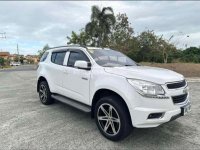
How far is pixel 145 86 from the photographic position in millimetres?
3596

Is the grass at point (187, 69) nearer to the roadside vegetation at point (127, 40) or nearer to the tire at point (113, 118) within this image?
the roadside vegetation at point (127, 40)

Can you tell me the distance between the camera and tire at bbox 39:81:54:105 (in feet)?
21.2

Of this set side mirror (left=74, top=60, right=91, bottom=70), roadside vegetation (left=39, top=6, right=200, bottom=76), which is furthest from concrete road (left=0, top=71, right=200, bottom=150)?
roadside vegetation (left=39, top=6, right=200, bottom=76)

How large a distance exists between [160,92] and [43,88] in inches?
161

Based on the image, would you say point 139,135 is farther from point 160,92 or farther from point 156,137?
point 160,92

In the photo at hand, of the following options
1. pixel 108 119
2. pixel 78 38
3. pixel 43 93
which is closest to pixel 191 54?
pixel 78 38

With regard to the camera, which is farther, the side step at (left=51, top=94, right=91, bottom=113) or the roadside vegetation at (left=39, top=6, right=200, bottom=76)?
the roadside vegetation at (left=39, top=6, right=200, bottom=76)

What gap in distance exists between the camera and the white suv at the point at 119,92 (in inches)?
141

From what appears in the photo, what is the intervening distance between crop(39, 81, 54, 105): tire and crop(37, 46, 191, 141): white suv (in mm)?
1033

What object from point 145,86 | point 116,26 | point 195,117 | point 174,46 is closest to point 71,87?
point 145,86

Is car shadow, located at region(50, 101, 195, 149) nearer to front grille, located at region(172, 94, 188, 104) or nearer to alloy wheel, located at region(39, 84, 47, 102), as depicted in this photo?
front grille, located at region(172, 94, 188, 104)

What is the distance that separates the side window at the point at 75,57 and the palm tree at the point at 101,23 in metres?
25.3

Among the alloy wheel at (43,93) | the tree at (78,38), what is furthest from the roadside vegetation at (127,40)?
the alloy wheel at (43,93)

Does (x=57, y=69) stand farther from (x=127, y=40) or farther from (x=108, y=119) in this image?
(x=127, y=40)
